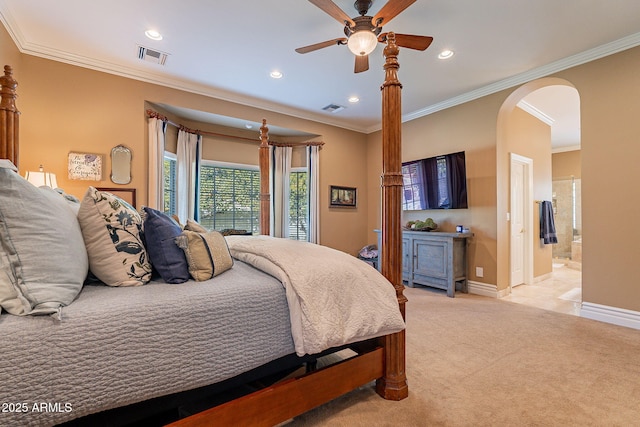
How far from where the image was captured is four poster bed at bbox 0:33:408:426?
2.70 feet

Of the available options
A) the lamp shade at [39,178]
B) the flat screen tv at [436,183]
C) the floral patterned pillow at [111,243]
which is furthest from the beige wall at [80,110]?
the flat screen tv at [436,183]

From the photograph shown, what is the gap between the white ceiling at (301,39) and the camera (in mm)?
2373

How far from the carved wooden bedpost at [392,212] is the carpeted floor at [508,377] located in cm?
11

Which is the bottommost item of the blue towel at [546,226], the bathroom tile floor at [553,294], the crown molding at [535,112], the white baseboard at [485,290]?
the bathroom tile floor at [553,294]

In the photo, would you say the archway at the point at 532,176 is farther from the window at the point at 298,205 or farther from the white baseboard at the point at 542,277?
the window at the point at 298,205

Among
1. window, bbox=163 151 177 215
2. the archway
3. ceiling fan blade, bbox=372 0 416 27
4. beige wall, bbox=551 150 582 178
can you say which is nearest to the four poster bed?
ceiling fan blade, bbox=372 0 416 27

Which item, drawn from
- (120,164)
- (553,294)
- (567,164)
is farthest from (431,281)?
(567,164)

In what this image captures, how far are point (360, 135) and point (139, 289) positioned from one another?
512 cm

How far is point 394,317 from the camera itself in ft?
4.86

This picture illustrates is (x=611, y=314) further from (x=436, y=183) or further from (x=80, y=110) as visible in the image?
(x=80, y=110)

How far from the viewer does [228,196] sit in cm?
481

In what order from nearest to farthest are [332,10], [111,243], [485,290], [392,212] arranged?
[111,243], [392,212], [332,10], [485,290]

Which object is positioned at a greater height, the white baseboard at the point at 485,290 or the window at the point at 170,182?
the window at the point at 170,182

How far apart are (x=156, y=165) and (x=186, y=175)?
62cm
